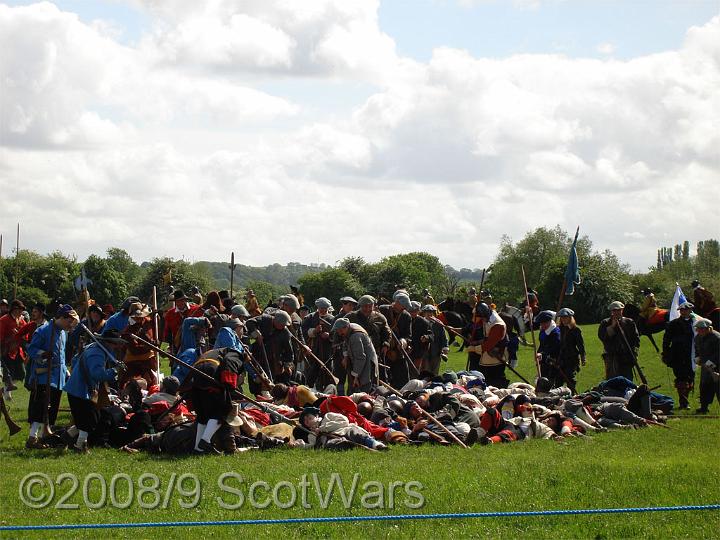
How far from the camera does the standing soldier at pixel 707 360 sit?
17.1 meters

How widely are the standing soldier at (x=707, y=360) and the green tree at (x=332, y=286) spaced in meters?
71.2

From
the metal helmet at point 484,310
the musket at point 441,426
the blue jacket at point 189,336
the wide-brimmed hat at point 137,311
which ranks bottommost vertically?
the musket at point 441,426

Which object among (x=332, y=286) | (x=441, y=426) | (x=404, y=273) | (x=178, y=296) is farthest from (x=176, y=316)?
(x=332, y=286)

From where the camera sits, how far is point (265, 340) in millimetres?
17734

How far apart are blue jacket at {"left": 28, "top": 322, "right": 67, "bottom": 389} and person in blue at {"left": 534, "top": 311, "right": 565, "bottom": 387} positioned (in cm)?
898

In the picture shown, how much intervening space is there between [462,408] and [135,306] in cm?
526

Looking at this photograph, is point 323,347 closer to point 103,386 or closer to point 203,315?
point 203,315

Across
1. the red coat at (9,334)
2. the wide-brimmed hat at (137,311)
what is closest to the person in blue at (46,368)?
the wide-brimmed hat at (137,311)

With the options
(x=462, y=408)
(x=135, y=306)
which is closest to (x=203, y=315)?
(x=135, y=306)

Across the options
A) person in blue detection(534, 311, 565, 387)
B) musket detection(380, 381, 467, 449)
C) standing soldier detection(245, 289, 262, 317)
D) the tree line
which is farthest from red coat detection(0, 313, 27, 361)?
the tree line

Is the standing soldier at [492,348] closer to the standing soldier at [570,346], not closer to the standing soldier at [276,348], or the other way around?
the standing soldier at [570,346]

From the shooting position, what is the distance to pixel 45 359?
13625 mm

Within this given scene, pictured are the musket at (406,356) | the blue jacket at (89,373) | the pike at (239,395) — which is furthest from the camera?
the musket at (406,356)

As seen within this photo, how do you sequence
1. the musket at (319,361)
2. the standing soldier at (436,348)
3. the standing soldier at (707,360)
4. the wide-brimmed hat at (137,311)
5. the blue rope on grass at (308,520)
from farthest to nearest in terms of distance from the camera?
the standing soldier at (436,348) < the musket at (319,361) < the standing soldier at (707,360) < the wide-brimmed hat at (137,311) < the blue rope on grass at (308,520)
